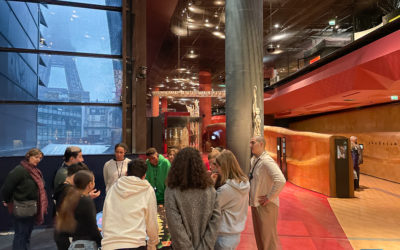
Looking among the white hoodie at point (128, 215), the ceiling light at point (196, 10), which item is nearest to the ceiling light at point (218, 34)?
the ceiling light at point (196, 10)

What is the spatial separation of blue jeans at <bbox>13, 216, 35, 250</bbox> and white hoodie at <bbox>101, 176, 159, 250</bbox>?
202 centimetres

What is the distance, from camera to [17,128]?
15.0ft

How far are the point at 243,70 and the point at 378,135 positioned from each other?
7542 millimetres

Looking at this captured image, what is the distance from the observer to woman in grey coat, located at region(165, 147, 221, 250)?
5.99 feet

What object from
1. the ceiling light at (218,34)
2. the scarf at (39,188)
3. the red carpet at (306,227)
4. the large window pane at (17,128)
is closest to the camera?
the scarf at (39,188)

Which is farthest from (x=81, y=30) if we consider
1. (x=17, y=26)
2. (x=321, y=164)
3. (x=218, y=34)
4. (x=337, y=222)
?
(x=218, y=34)

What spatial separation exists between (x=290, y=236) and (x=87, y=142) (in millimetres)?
3608

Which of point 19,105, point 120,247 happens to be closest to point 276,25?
point 19,105

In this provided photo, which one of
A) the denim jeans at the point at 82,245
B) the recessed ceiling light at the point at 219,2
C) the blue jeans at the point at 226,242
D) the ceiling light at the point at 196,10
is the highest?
the ceiling light at the point at 196,10

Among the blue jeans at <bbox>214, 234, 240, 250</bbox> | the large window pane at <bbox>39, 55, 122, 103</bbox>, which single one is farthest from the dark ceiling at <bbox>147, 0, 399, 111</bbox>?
the blue jeans at <bbox>214, 234, 240, 250</bbox>

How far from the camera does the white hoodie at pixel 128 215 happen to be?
5.93 ft

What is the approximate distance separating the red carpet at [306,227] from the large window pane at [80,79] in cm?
328

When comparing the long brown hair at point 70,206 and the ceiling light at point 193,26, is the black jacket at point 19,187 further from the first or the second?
the ceiling light at point 193,26

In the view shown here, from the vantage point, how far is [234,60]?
623cm
